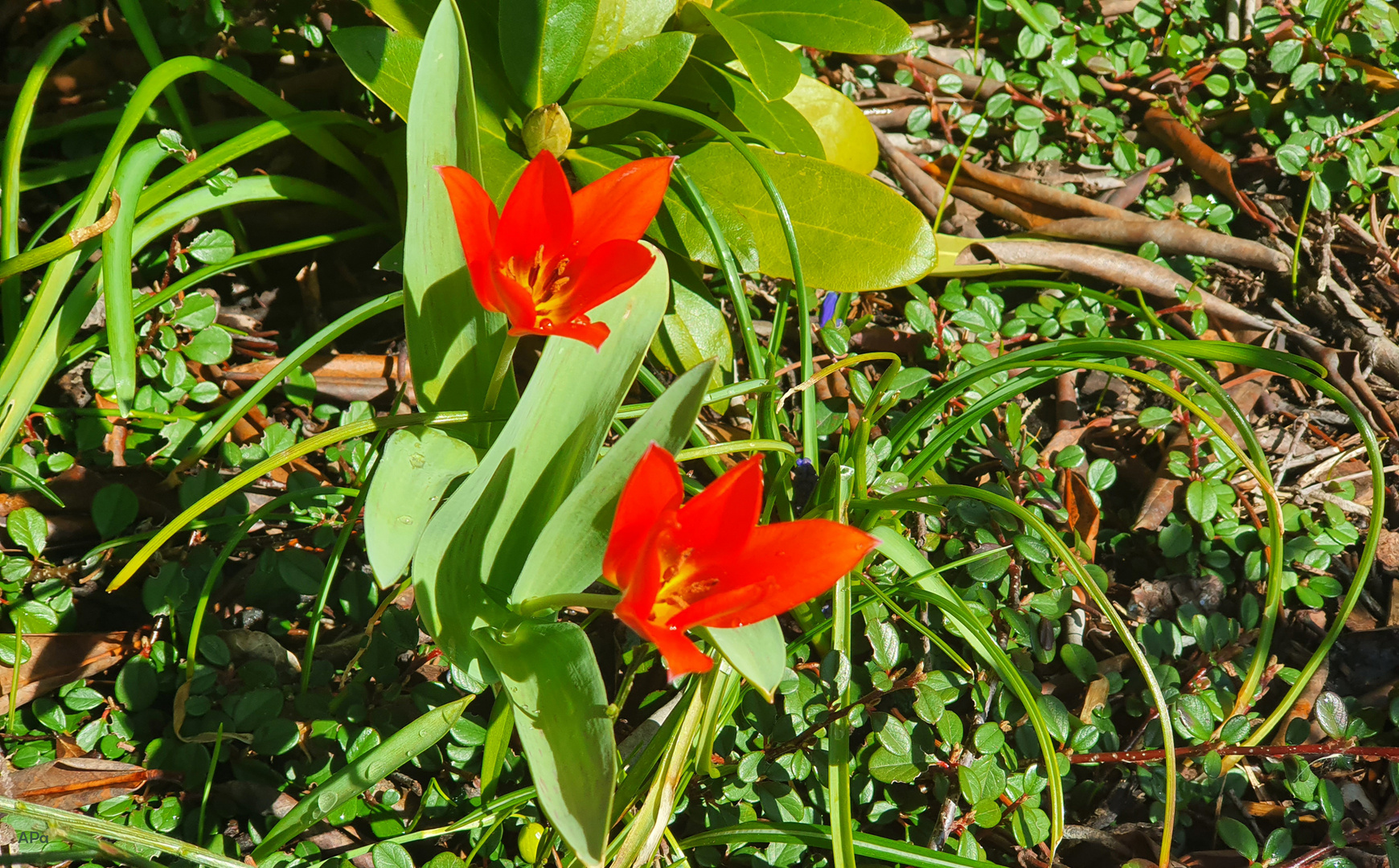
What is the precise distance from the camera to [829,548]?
86cm

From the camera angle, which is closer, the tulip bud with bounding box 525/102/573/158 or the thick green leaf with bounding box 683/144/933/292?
the tulip bud with bounding box 525/102/573/158

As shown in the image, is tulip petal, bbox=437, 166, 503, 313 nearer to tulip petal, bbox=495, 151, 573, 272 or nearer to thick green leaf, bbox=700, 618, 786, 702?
tulip petal, bbox=495, 151, 573, 272

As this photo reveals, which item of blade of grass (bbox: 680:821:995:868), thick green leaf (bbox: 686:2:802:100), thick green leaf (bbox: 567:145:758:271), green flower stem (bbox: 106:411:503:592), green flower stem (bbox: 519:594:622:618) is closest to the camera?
green flower stem (bbox: 519:594:622:618)

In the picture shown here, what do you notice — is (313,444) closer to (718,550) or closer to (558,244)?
(558,244)

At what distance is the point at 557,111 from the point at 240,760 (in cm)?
114

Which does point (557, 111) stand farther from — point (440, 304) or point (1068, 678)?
point (1068, 678)

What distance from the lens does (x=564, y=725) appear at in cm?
97

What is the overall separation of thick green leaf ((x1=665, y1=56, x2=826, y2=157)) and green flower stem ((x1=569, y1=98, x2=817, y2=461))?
0.45 ft

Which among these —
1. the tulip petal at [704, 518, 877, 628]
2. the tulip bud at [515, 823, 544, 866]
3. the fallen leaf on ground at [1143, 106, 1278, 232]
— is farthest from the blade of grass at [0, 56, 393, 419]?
the fallen leaf on ground at [1143, 106, 1278, 232]

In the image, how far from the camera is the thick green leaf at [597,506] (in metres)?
0.99

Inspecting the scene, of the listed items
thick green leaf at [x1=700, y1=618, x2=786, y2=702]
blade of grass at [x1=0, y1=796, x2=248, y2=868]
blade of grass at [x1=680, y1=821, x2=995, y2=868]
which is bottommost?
blade of grass at [x1=680, y1=821, x2=995, y2=868]

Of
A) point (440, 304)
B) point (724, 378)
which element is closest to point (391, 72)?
point (440, 304)

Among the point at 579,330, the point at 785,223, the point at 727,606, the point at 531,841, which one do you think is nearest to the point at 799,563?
the point at 727,606

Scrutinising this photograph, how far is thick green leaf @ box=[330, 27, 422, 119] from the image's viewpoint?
1.44m
